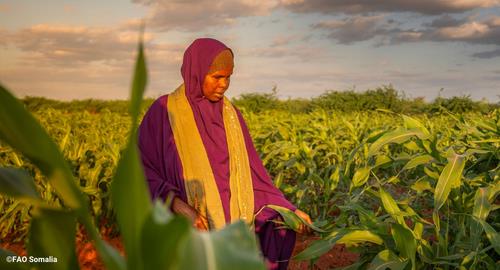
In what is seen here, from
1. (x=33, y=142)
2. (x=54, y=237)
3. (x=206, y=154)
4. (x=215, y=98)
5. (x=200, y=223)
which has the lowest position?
(x=200, y=223)

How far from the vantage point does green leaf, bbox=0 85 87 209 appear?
1.69 ft

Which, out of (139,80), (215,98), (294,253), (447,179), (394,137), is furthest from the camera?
(294,253)

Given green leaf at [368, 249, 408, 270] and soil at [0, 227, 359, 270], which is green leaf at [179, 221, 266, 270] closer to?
green leaf at [368, 249, 408, 270]

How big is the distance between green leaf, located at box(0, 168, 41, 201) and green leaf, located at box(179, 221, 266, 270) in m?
0.20

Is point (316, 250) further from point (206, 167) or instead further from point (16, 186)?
point (16, 186)

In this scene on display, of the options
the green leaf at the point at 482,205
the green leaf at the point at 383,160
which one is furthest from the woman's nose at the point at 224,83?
the green leaf at the point at 482,205

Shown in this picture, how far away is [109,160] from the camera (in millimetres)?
4957

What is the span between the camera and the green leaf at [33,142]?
0.52 meters

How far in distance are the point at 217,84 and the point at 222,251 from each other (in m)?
1.81

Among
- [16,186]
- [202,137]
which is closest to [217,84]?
[202,137]

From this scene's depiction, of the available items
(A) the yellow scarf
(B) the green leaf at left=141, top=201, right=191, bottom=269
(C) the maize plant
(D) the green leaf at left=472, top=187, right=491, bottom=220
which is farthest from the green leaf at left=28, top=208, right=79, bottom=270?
(A) the yellow scarf

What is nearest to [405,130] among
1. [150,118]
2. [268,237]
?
[268,237]

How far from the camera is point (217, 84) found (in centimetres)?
230

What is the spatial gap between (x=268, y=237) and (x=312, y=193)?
114 inches
